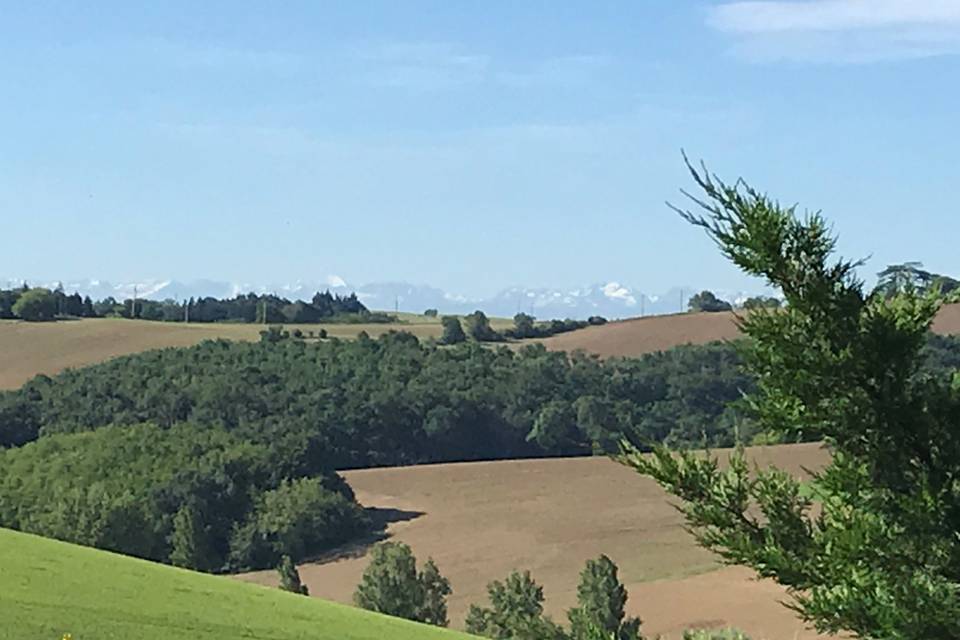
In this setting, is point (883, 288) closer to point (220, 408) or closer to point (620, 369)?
point (220, 408)

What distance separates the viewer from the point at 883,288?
4.57m

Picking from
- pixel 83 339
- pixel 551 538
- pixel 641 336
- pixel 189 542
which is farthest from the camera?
pixel 641 336

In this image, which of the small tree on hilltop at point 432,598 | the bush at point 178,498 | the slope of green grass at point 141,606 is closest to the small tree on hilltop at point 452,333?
the bush at point 178,498

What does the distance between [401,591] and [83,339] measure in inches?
1763

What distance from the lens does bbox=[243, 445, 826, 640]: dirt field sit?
29.7m

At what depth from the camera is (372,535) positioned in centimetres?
4388

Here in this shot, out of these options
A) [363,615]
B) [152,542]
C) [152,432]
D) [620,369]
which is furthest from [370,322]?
[363,615]

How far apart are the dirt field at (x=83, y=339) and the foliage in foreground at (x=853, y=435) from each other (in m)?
58.1

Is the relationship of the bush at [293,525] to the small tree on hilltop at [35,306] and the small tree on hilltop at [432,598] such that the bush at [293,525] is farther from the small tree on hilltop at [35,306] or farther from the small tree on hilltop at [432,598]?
the small tree on hilltop at [35,306]

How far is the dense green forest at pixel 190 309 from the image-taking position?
74.8 metres

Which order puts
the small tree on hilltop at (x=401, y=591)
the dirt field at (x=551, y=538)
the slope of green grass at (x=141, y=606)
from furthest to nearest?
the dirt field at (x=551, y=538), the small tree on hilltop at (x=401, y=591), the slope of green grass at (x=141, y=606)

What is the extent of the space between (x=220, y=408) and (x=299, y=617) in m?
43.7

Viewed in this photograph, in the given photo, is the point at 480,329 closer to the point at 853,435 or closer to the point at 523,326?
the point at 523,326

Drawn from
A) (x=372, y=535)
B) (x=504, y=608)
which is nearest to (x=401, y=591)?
(x=504, y=608)
